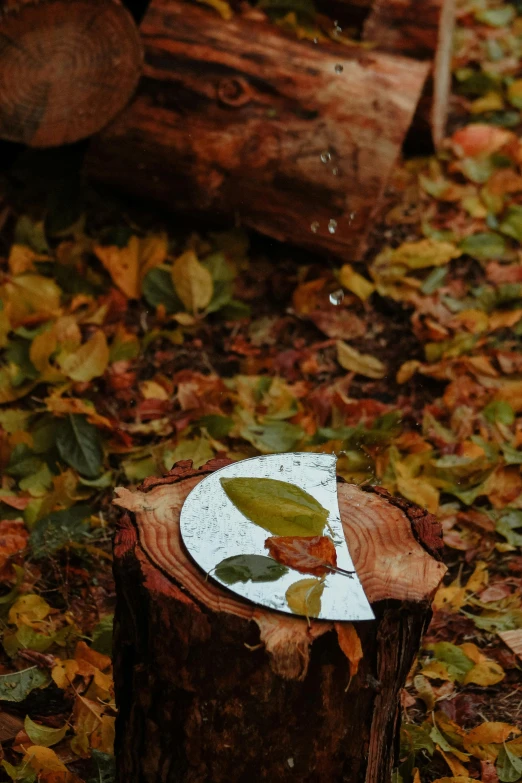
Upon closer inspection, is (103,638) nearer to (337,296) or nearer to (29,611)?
(29,611)

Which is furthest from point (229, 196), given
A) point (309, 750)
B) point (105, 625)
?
point (309, 750)

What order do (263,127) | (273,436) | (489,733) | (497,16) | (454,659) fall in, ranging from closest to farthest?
(489,733)
(454,659)
(273,436)
(263,127)
(497,16)

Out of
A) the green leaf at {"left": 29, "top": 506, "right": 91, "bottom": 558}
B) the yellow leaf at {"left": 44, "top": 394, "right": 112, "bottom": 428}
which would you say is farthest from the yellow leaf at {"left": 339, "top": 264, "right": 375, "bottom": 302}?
the green leaf at {"left": 29, "top": 506, "right": 91, "bottom": 558}

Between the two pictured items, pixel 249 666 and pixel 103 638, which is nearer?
pixel 249 666

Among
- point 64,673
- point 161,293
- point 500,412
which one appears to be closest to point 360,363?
point 500,412

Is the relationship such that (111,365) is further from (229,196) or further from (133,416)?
(229,196)

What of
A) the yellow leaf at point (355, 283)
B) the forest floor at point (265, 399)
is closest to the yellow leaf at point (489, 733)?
the forest floor at point (265, 399)

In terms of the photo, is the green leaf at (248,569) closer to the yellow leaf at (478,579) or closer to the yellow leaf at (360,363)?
the yellow leaf at (478,579)

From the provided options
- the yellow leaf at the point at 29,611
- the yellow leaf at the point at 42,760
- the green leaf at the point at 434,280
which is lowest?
the yellow leaf at the point at 29,611
